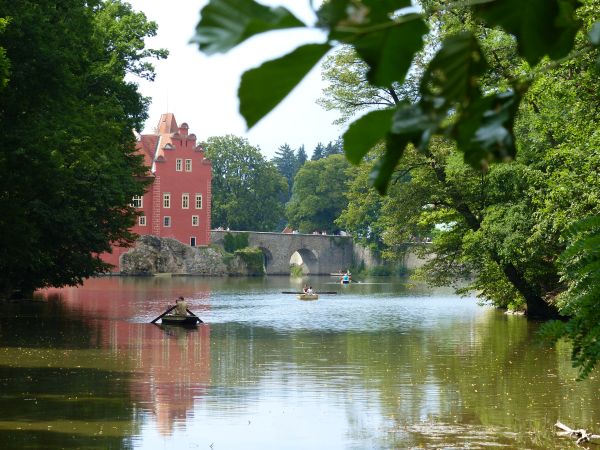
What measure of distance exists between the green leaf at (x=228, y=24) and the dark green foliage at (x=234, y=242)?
95246mm

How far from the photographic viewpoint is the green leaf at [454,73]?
84 cm

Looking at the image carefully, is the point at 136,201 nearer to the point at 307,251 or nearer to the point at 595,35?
the point at 595,35

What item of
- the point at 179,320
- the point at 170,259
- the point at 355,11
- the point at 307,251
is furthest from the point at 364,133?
the point at 307,251

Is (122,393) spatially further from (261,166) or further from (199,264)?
(261,166)

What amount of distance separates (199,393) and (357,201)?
61.9 ft

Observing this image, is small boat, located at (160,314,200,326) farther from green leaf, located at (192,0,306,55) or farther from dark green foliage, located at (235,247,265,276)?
dark green foliage, located at (235,247,265,276)

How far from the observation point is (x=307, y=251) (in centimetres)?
10825

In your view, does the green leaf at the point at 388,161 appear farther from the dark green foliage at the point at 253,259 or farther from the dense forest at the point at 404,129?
the dark green foliage at the point at 253,259

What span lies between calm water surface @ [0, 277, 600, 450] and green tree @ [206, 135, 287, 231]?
68044mm

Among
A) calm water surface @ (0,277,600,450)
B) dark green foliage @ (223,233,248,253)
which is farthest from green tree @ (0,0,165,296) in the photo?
dark green foliage @ (223,233,248,253)

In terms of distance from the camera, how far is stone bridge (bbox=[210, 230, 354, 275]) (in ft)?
336

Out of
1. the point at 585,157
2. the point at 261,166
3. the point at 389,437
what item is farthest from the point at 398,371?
the point at 261,166

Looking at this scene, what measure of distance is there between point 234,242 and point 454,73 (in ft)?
315

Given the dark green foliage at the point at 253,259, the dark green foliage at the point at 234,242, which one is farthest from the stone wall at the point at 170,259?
the dark green foliage at the point at 234,242
